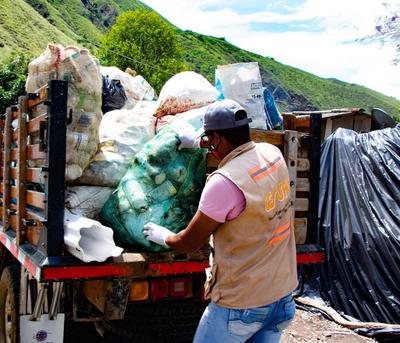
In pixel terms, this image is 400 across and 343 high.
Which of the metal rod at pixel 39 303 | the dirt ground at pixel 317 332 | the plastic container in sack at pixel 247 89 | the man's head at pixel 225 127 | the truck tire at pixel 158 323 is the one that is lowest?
the dirt ground at pixel 317 332

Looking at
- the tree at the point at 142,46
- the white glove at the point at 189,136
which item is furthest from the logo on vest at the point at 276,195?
the tree at the point at 142,46

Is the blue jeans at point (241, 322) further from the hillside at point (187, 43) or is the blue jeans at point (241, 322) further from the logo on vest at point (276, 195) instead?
the hillside at point (187, 43)

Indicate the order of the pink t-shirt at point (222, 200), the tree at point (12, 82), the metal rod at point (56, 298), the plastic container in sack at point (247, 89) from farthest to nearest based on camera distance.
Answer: the tree at point (12, 82) < the plastic container in sack at point (247, 89) < the metal rod at point (56, 298) < the pink t-shirt at point (222, 200)

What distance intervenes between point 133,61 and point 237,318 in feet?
93.3

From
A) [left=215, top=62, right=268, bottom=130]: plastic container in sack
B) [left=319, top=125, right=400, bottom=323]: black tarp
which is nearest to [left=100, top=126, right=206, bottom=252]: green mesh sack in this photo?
[left=215, top=62, right=268, bottom=130]: plastic container in sack

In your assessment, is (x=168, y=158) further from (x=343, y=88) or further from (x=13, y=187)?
(x=343, y=88)

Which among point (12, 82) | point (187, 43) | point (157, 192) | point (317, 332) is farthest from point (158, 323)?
point (187, 43)

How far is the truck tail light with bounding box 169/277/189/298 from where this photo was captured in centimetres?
342

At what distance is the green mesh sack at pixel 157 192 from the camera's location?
10.3 feet

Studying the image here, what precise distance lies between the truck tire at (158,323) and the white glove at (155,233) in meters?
0.77

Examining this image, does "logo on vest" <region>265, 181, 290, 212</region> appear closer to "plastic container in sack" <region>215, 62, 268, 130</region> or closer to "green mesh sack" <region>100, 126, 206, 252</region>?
"green mesh sack" <region>100, 126, 206, 252</region>

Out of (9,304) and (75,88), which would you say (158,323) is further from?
(75,88)

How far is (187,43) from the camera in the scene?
84.6m

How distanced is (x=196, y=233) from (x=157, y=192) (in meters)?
0.84
